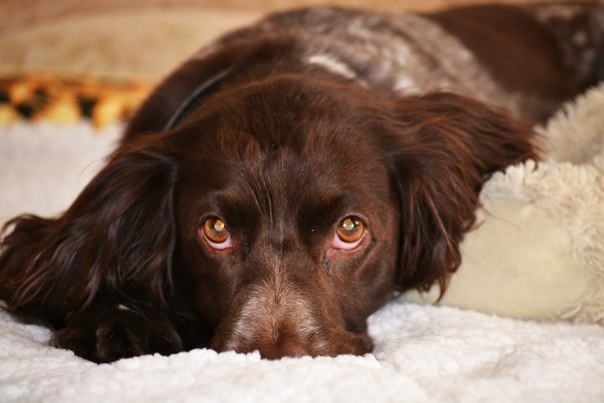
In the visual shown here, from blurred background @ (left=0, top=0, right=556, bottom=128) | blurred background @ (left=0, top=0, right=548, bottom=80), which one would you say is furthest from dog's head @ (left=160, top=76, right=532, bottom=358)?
blurred background @ (left=0, top=0, right=548, bottom=80)

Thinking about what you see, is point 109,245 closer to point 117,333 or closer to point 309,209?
point 117,333

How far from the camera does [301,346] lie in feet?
6.06

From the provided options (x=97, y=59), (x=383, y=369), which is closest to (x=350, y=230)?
(x=383, y=369)

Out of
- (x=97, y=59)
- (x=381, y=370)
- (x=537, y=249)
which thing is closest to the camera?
(x=381, y=370)

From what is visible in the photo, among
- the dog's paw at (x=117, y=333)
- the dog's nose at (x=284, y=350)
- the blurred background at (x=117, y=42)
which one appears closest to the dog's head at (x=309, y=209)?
the dog's nose at (x=284, y=350)

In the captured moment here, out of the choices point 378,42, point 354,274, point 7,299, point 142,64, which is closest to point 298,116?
point 354,274

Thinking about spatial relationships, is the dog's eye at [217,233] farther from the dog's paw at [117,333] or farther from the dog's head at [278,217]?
the dog's paw at [117,333]

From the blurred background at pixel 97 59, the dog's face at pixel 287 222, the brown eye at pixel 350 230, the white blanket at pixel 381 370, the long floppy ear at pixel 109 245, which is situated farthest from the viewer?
the blurred background at pixel 97 59

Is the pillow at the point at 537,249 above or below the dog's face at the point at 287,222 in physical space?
below

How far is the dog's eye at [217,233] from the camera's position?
2098mm

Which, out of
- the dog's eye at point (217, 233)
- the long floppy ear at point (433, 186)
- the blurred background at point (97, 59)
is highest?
the dog's eye at point (217, 233)

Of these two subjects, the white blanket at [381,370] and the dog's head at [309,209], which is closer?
the white blanket at [381,370]

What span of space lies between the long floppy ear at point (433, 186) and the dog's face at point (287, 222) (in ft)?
0.34

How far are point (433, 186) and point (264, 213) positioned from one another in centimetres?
59
